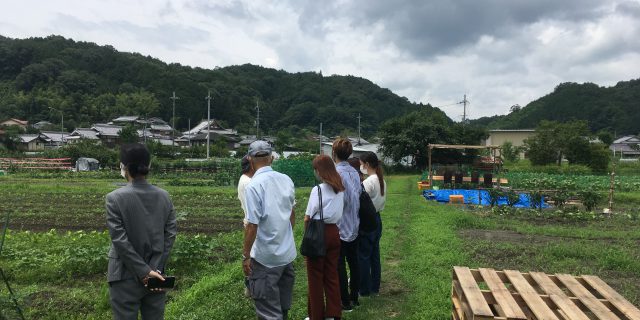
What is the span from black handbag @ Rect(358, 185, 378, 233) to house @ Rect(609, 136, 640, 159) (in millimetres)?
64015

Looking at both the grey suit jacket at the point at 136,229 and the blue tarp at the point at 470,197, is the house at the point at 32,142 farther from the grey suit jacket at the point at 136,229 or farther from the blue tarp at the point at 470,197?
the grey suit jacket at the point at 136,229

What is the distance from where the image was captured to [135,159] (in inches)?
113

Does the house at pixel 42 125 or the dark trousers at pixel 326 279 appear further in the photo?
the house at pixel 42 125

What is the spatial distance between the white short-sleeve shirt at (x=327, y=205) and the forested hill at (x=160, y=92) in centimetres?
6351

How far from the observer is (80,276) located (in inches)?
228

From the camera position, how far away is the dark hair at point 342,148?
4406mm

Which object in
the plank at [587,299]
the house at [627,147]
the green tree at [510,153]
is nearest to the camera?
the plank at [587,299]

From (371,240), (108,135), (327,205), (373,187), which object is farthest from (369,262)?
(108,135)

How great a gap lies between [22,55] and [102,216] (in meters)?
69.8

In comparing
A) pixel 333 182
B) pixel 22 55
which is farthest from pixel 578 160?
pixel 22 55

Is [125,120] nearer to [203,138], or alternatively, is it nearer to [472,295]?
[203,138]

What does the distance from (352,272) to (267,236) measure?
1589 millimetres

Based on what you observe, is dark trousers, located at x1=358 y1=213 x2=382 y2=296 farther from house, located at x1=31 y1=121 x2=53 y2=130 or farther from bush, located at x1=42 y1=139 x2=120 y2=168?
house, located at x1=31 y1=121 x2=53 y2=130

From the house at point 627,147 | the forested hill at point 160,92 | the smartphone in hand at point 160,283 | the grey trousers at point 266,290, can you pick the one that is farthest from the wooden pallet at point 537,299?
the forested hill at point 160,92
